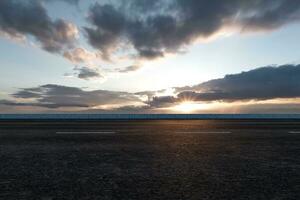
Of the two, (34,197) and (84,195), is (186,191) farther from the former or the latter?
(34,197)

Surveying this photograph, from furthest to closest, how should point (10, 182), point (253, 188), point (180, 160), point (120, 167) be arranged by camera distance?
point (180, 160)
point (120, 167)
point (10, 182)
point (253, 188)

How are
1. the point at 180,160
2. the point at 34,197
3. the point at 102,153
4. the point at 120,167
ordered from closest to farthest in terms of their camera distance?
the point at 34,197 < the point at 120,167 < the point at 180,160 < the point at 102,153

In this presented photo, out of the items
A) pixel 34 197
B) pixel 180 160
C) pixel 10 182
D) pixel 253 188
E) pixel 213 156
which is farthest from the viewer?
pixel 213 156

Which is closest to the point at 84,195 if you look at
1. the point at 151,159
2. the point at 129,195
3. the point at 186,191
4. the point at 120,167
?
the point at 129,195

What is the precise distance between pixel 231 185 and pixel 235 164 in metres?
1.70

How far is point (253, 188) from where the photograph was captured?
12.8 feet

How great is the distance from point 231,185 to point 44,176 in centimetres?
280

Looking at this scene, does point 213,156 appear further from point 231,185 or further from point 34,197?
point 34,197

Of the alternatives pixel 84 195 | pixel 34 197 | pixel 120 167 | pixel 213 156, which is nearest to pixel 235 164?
pixel 213 156

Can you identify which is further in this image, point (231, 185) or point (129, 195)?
point (231, 185)

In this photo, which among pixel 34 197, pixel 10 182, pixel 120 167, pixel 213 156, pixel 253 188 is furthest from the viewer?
pixel 213 156

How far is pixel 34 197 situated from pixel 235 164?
12.0 feet

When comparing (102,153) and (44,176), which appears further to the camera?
(102,153)

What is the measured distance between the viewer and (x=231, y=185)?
4066mm
